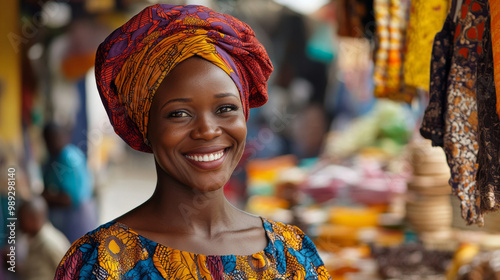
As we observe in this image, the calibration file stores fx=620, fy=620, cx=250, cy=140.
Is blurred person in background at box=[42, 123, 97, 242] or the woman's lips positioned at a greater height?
the woman's lips

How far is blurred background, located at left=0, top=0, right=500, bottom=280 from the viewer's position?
3.91m

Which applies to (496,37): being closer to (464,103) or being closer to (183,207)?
(464,103)

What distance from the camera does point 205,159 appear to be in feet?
5.49

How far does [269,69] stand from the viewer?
6.31ft

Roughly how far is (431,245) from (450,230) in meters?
0.23

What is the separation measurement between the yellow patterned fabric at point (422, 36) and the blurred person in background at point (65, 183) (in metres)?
2.54

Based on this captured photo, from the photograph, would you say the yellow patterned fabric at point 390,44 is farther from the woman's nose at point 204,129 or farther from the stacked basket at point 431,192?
the woman's nose at point 204,129

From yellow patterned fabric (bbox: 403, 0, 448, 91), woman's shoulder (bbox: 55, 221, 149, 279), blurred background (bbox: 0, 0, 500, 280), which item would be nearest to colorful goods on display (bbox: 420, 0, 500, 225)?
yellow patterned fabric (bbox: 403, 0, 448, 91)

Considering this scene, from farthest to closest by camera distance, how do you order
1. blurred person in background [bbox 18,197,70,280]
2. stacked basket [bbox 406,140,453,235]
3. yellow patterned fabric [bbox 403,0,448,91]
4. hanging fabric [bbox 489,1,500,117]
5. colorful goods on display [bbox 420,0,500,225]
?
stacked basket [bbox 406,140,453,235], blurred person in background [bbox 18,197,70,280], yellow patterned fabric [bbox 403,0,448,91], colorful goods on display [bbox 420,0,500,225], hanging fabric [bbox 489,1,500,117]

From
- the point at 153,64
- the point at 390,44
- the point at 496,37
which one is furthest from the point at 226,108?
the point at 390,44

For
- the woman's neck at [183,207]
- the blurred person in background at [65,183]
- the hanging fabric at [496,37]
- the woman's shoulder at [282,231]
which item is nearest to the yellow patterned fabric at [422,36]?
the hanging fabric at [496,37]

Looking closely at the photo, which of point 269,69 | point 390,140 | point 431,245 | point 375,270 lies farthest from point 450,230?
point 269,69

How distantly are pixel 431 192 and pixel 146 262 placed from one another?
301 centimetres

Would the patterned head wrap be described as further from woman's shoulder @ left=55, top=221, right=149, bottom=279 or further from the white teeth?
woman's shoulder @ left=55, top=221, right=149, bottom=279
